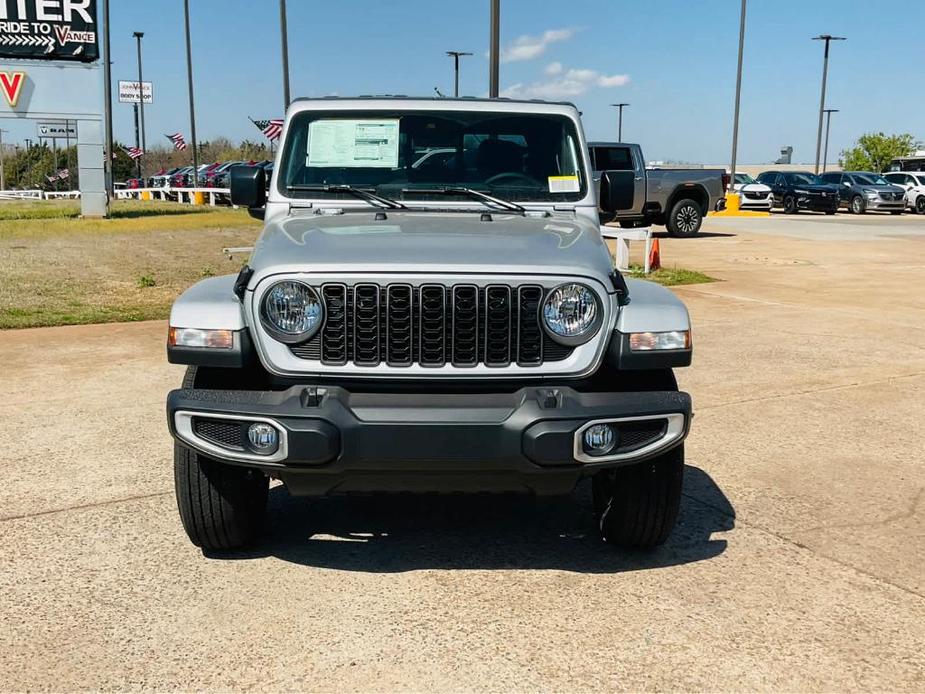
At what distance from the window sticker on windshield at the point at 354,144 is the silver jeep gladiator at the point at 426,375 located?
85cm

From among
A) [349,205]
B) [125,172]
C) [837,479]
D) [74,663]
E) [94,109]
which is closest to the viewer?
[74,663]

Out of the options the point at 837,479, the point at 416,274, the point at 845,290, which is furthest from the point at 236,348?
the point at 845,290

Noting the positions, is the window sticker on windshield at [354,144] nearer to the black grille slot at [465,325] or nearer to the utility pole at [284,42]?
the black grille slot at [465,325]

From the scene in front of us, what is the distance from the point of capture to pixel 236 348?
3615mm

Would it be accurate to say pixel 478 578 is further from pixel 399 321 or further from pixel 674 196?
pixel 674 196

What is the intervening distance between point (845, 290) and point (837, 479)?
8.77m

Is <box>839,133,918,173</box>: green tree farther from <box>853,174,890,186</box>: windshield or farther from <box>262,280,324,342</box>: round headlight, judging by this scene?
<box>262,280,324,342</box>: round headlight

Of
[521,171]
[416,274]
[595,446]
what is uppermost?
[521,171]

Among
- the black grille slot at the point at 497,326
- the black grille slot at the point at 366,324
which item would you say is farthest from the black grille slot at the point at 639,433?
the black grille slot at the point at 366,324

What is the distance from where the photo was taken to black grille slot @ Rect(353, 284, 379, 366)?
141 inches

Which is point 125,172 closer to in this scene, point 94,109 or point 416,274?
point 94,109

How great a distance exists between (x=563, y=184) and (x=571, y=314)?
144 centimetres

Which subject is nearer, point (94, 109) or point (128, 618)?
point (128, 618)

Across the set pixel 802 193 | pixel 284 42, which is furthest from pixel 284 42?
pixel 802 193
